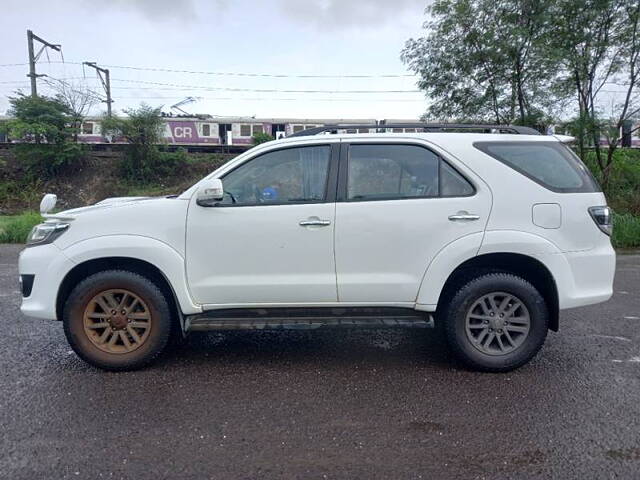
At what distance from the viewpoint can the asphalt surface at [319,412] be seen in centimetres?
268

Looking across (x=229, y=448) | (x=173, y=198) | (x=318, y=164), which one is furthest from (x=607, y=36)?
(x=229, y=448)

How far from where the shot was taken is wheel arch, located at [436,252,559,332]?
12.7ft

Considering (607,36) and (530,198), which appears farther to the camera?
(607,36)

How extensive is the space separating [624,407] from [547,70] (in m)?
10.6

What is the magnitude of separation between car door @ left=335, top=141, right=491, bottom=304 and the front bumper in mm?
2209

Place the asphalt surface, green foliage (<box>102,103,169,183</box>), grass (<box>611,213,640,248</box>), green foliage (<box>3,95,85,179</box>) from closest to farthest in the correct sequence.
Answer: the asphalt surface → grass (<box>611,213,640,248</box>) → green foliage (<box>3,95,85,179</box>) → green foliage (<box>102,103,169,183</box>)

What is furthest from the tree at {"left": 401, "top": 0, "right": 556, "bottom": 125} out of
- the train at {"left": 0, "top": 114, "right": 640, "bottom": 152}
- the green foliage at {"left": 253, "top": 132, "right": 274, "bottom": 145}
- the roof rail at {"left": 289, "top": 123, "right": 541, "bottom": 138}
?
the train at {"left": 0, "top": 114, "right": 640, "bottom": 152}

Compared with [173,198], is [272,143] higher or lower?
higher

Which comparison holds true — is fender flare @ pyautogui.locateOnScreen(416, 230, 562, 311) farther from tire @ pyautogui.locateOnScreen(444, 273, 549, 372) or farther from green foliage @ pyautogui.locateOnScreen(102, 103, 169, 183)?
green foliage @ pyautogui.locateOnScreen(102, 103, 169, 183)

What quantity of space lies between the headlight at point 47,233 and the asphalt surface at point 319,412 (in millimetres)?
1087

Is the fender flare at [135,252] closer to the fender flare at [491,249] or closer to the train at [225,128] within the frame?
the fender flare at [491,249]

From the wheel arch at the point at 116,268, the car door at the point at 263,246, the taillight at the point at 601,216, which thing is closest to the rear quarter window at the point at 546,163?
the taillight at the point at 601,216

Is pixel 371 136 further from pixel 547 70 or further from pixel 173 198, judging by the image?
pixel 547 70

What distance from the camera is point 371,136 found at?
13.2 feet
